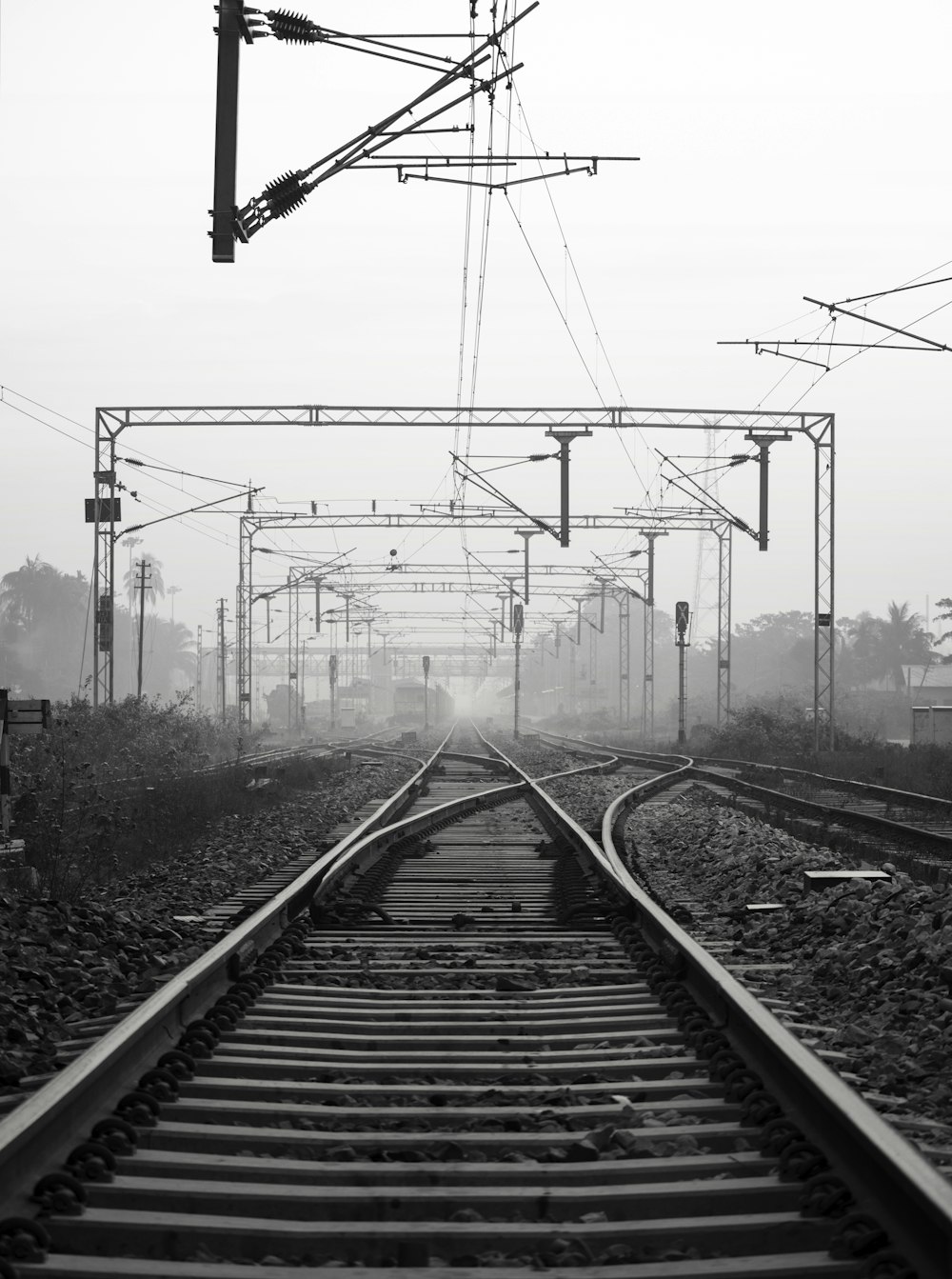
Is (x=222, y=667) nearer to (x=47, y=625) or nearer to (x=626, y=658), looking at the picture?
(x=626, y=658)

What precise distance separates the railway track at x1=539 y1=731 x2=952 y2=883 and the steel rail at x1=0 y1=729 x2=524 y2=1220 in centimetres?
622

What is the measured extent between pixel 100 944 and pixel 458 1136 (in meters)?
4.25

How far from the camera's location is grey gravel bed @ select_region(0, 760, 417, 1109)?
5.93 m

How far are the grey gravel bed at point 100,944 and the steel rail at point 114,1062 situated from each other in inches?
13.9

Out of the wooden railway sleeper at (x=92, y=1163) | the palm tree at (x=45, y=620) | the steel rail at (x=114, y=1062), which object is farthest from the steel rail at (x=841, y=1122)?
the palm tree at (x=45, y=620)

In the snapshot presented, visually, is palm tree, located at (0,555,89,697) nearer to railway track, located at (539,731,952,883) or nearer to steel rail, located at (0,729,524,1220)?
railway track, located at (539,731,952,883)

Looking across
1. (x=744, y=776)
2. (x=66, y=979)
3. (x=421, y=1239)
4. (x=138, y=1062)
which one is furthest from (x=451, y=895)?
(x=744, y=776)

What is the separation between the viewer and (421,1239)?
141 inches

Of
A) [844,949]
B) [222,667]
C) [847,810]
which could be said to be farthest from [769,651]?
[844,949]

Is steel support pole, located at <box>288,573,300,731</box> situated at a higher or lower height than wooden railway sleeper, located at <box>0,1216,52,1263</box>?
higher

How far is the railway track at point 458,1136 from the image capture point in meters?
3.53

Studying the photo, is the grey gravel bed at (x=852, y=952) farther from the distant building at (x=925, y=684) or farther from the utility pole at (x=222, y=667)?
the distant building at (x=925, y=684)

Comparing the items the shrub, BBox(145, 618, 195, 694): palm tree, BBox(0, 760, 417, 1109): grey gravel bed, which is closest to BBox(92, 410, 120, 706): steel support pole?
the shrub

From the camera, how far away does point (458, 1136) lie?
174 inches
